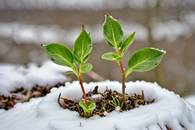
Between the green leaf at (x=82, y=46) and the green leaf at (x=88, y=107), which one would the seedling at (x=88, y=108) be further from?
the green leaf at (x=82, y=46)

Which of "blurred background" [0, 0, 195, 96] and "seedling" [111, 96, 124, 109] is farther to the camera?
"blurred background" [0, 0, 195, 96]

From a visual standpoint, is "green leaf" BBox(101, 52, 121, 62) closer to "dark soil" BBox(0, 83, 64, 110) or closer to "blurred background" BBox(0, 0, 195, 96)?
"dark soil" BBox(0, 83, 64, 110)

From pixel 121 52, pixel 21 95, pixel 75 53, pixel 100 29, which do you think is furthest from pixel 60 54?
pixel 100 29

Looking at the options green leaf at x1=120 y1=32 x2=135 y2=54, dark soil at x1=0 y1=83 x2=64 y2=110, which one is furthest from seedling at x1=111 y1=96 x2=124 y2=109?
dark soil at x1=0 y1=83 x2=64 y2=110

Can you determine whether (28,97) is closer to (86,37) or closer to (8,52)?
(86,37)

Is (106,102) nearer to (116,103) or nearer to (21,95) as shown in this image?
(116,103)
